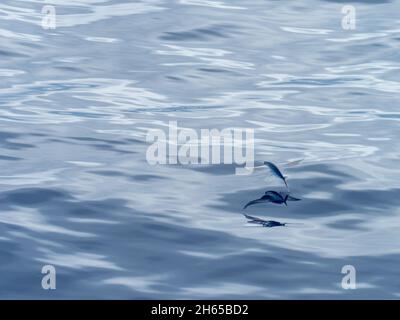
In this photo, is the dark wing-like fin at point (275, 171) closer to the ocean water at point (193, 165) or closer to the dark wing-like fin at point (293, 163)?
the ocean water at point (193, 165)

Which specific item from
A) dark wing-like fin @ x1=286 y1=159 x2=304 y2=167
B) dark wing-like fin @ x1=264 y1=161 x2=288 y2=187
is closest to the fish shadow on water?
dark wing-like fin @ x1=264 y1=161 x2=288 y2=187

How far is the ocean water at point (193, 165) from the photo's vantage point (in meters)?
6.48

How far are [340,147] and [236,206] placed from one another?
2.10 meters

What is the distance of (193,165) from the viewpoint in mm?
8961

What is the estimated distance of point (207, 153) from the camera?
9328 mm

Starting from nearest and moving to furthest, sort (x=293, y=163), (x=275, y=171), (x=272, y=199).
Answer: (x=272, y=199) → (x=275, y=171) → (x=293, y=163)

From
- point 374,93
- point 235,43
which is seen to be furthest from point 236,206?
point 235,43

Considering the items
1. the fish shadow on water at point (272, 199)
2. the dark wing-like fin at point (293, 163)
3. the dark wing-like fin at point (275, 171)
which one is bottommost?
the fish shadow on water at point (272, 199)

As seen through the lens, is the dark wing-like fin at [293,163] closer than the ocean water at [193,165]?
No

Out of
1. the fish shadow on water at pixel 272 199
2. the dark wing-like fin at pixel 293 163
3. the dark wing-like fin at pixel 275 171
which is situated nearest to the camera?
the fish shadow on water at pixel 272 199

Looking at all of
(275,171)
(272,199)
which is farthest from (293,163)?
(272,199)

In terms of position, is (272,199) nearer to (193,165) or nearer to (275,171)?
(275,171)

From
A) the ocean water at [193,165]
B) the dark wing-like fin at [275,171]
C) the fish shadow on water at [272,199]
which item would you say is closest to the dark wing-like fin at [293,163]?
the ocean water at [193,165]
